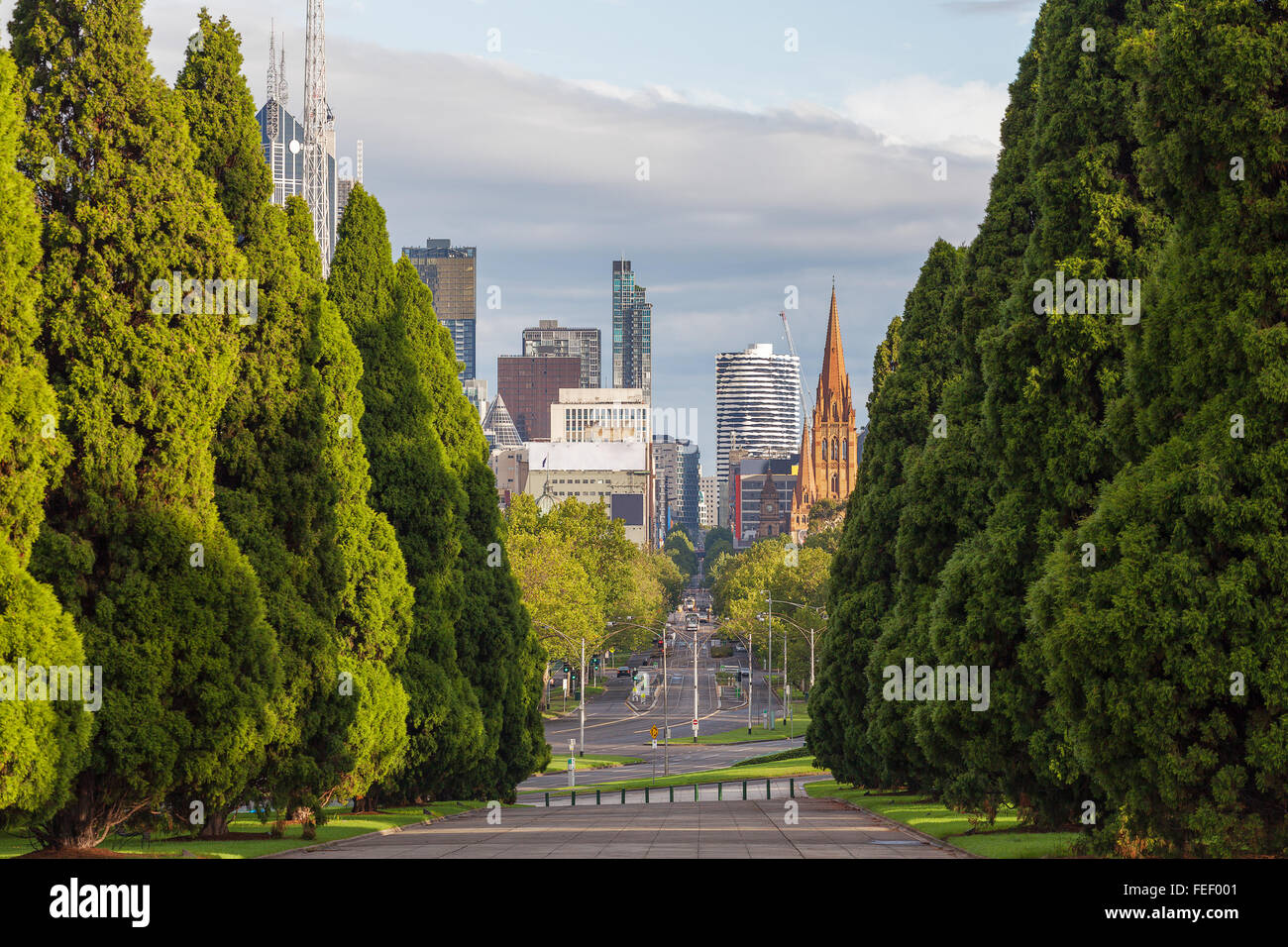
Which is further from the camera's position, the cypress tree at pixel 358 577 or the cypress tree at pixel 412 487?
the cypress tree at pixel 412 487

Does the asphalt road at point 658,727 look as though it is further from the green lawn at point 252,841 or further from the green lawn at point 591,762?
the green lawn at point 252,841

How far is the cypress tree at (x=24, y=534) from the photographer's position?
60.5 feet

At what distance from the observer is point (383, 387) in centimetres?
3722

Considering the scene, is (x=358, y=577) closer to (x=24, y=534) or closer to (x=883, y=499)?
(x=24, y=534)

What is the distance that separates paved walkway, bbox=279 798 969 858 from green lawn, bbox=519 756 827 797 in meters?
19.1

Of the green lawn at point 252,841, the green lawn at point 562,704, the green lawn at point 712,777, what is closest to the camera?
the green lawn at point 252,841

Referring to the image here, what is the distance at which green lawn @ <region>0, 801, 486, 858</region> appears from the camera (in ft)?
78.4

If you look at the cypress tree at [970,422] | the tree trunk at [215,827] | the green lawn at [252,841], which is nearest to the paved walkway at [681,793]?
the green lawn at [252,841]

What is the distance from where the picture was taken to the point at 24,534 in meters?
19.7

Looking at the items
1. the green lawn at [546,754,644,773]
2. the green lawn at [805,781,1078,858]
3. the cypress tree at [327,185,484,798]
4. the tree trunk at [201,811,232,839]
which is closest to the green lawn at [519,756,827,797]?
the green lawn at [546,754,644,773]

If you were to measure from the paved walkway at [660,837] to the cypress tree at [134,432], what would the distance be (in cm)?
326

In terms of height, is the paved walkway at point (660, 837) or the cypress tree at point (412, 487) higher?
the cypress tree at point (412, 487)
